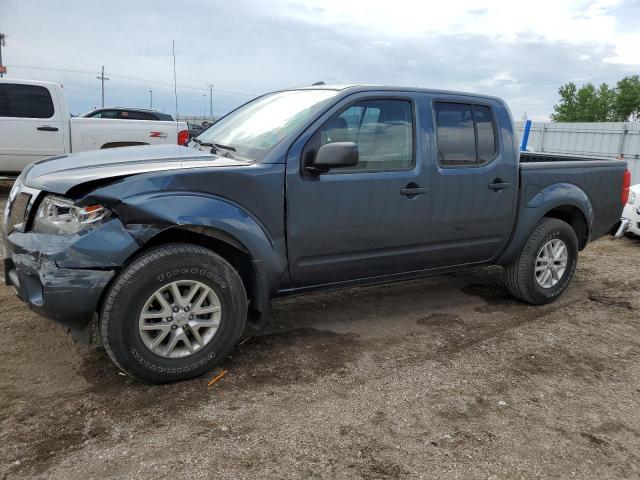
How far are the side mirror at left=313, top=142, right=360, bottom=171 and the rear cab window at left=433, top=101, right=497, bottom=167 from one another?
39.3 inches

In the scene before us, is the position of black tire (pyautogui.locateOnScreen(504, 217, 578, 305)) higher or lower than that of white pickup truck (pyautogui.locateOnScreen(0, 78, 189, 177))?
lower

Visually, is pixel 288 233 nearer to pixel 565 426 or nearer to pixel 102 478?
pixel 102 478

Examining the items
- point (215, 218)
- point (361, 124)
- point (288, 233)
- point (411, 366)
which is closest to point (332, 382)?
point (411, 366)

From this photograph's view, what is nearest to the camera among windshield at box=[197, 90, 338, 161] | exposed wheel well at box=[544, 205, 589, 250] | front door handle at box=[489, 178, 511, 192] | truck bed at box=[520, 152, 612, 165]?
windshield at box=[197, 90, 338, 161]

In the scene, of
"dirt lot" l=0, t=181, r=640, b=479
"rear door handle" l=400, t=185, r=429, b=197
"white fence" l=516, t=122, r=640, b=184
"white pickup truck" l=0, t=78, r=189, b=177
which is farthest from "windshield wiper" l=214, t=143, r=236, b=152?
"white fence" l=516, t=122, r=640, b=184

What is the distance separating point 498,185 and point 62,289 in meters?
3.20

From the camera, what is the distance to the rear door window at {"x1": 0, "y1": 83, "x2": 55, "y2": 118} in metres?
9.24

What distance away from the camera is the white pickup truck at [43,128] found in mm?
9320

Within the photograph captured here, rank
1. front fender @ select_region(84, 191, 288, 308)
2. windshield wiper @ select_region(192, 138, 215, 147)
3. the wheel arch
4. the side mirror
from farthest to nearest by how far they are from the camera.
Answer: windshield wiper @ select_region(192, 138, 215, 147) → the side mirror → the wheel arch → front fender @ select_region(84, 191, 288, 308)

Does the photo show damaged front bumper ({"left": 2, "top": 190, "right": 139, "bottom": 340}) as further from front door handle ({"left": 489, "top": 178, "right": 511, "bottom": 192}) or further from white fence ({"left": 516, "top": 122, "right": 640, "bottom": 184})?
white fence ({"left": 516, "top": 122, "right": 640, "bottom": 184})

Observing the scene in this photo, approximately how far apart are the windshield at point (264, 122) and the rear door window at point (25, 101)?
658cm

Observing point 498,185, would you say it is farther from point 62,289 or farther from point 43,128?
point 43,128

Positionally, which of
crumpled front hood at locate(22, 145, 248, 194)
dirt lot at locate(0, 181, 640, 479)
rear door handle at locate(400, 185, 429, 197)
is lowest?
dirt lot at locate(0, 181, 640, 479)

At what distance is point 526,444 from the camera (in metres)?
2.67
